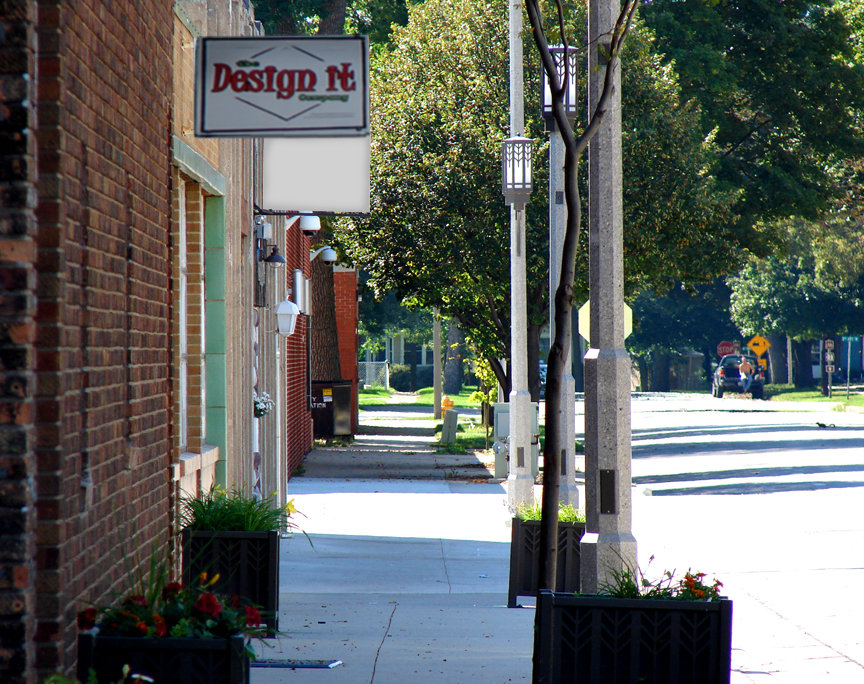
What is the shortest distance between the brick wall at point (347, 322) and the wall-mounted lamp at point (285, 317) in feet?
58.4

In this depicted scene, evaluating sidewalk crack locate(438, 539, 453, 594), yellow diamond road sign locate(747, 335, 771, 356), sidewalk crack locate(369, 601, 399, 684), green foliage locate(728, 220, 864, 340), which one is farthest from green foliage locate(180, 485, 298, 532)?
yellow diamond road sign locate(747, 335, 771, 356)

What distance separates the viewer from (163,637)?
180 inches

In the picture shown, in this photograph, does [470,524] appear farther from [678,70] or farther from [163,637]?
[678,70]

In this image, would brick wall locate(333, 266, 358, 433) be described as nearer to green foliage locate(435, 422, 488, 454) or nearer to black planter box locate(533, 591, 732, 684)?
green foliage locate(435, 422, 488, 454)

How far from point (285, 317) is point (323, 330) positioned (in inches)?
586

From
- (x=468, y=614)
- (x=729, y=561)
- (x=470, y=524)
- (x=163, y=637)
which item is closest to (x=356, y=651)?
(x=468, y=614)

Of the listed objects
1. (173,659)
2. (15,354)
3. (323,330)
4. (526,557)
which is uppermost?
(323,330)

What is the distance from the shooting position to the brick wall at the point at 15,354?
4.02 metres

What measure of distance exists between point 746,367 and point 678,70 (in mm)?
37201

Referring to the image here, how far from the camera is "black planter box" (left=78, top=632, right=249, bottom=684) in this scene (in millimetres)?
4449

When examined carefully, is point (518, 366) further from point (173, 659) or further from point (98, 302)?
point (173, 659)

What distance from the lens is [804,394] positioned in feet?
218

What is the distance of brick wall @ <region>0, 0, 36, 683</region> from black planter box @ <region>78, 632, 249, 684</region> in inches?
17.2

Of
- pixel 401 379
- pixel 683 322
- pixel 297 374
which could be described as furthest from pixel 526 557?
pixel 683 322
